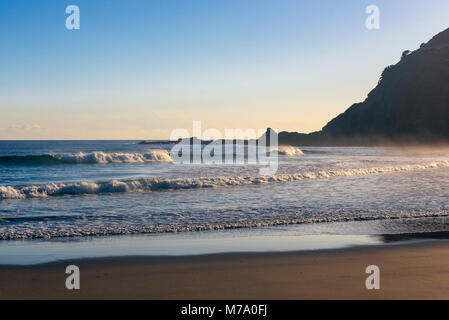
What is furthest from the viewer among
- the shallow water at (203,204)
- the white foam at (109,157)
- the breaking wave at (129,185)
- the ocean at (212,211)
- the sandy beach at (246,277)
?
the white foam at (109,157)

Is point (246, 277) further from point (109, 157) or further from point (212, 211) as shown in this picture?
point (109, 157)

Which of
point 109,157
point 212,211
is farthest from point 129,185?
point 109,157

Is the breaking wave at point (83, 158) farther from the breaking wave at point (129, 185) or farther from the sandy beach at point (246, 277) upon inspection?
the sandy beach at point (246, 277)

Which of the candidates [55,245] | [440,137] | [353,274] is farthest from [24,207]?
[440,137]

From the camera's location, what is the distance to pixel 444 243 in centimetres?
910

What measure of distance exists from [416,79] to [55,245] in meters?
98.4

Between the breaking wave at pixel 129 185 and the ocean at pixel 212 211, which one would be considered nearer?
the ocean at pixel 212 211

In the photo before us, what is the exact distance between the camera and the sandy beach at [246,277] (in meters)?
5.94

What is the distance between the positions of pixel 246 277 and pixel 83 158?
37.5 metres

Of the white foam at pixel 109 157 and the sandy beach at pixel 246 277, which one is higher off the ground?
the white foam at pixel 109 157

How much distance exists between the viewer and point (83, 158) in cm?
4159

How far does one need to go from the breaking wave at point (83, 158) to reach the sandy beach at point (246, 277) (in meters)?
33.7

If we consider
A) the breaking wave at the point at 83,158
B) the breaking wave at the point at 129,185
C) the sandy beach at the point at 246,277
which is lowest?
the sandy beach at the point at 246,277

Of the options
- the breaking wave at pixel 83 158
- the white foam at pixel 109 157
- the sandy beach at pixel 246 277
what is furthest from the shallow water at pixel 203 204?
the white foam at pixel 109 157
